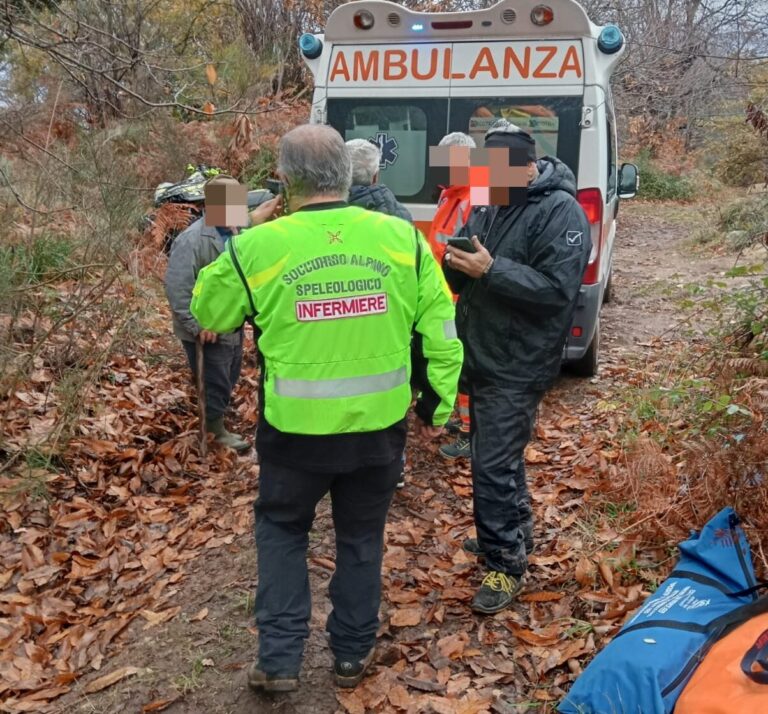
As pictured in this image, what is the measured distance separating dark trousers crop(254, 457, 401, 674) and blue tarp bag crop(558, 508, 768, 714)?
0.86 m

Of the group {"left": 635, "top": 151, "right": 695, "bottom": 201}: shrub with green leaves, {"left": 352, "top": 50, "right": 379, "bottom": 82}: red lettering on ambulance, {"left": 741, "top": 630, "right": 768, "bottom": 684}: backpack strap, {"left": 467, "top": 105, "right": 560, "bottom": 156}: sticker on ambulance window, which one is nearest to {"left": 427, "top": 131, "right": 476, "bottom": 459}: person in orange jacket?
{"left": 467, "top": 105, "right": 560, "bottom": 156}: sticker on ambulance window

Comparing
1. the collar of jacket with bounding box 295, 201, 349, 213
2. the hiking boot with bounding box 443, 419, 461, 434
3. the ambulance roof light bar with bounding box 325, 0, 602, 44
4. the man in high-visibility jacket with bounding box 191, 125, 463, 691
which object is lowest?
the hiking boot with bounding box 443, 419, 461, 434

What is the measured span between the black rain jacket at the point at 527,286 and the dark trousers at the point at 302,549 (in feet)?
2.58

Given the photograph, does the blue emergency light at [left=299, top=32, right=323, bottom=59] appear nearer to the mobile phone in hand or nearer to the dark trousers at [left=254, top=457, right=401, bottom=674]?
the mobile phone in hand

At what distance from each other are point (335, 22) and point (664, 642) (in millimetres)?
4680

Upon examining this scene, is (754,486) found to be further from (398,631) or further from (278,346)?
(278,346)

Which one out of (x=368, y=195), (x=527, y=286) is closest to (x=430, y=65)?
(x=368, y=195)

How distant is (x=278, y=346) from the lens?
8.45 feet

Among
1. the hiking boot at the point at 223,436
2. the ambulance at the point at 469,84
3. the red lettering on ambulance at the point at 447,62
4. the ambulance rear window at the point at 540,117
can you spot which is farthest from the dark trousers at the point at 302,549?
the red lettering on ambulance at the point at 447,62

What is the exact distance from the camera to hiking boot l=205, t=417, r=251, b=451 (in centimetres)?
523

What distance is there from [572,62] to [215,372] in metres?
3.22

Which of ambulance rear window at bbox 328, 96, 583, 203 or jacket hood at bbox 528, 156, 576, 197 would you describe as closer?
jacket hood at bbox 528, 156, 576, 197

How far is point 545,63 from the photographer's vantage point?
5.21m

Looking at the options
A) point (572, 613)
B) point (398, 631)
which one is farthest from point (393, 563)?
A: point (572, 613)
